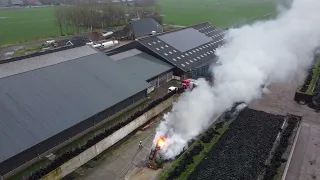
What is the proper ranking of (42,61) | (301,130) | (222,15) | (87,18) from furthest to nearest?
(222,15) < (87,18) < (42,61) < (301,130)

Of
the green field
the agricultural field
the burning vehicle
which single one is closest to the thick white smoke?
the burning vehicle

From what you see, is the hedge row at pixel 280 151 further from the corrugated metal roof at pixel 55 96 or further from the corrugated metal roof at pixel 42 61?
the corrugated metal roof at pixel 42 61

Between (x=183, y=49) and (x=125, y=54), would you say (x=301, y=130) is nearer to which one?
(x=183, y=49)

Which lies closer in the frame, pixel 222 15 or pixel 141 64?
pixel 141 64

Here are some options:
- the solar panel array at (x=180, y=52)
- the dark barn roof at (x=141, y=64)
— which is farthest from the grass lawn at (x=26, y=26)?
the dark barn roof at (x=141, y=64)

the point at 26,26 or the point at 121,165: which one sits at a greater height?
the point at 121,165

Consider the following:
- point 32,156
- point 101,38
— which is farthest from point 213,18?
point 32,156

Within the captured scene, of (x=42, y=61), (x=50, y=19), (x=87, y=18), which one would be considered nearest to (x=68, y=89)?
(x=42, y=61)
